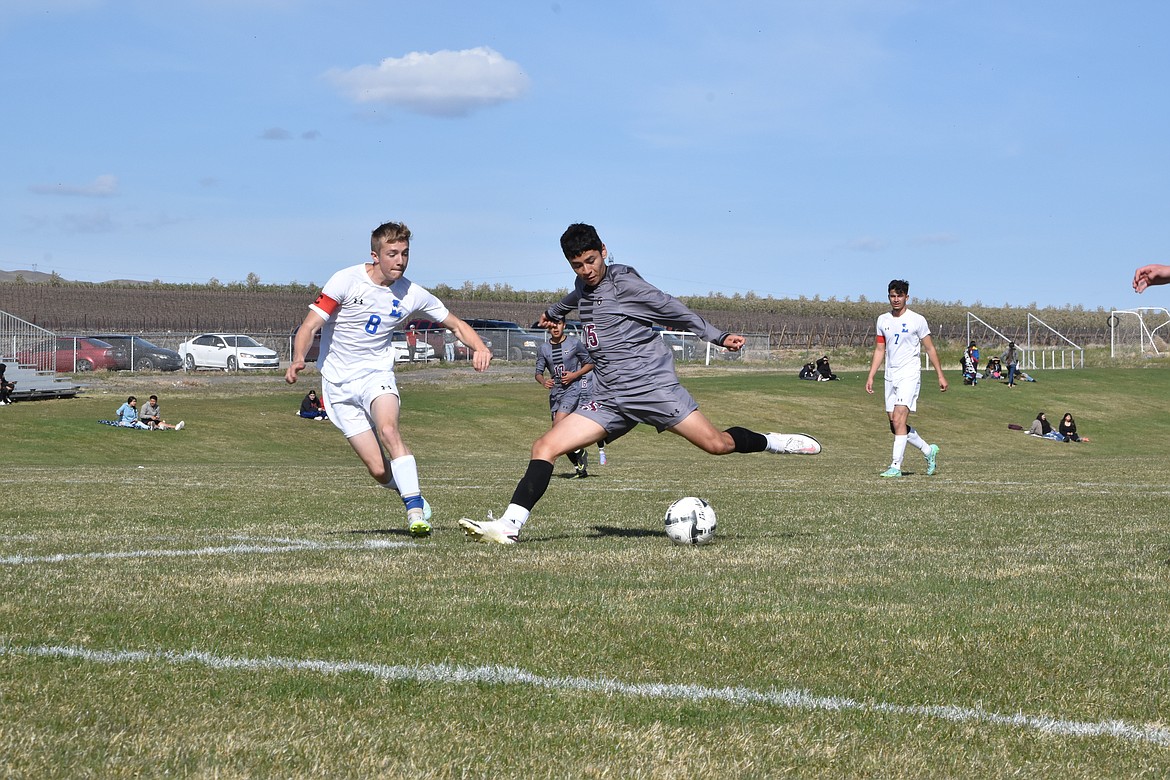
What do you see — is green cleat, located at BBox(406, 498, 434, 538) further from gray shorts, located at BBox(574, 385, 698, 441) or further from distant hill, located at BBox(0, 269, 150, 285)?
distant hill, located at BBox(0, 269, 150, 285)

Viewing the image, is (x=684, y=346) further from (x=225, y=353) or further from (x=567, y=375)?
(x=567, y=375)

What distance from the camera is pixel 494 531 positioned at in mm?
9211

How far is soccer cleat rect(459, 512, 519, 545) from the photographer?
30.2 feet

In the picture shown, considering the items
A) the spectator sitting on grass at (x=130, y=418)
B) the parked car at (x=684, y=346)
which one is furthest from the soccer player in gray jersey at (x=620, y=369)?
the parked car at (x=684, y=346)

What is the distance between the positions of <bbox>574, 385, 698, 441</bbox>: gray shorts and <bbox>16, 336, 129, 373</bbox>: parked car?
3883 cm

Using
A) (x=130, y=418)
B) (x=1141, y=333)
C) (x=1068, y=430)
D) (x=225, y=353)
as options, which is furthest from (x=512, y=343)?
(x=1141, y=333)

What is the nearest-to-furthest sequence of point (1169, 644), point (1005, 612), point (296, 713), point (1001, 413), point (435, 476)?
point (296, 713), point (1169, 644), point (1005, 612), point (435, 476), point (1001, 413)

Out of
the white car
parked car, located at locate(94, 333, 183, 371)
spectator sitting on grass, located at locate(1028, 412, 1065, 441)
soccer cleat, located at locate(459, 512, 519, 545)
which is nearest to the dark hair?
soccer cleat, located at locate(459, 512, 519, 545)

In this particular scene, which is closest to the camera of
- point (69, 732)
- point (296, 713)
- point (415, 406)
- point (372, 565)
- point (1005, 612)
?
point (69, 732)

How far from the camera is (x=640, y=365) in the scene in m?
9.66

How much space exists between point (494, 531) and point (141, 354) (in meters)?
45.0

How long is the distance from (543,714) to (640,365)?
5.54 meters

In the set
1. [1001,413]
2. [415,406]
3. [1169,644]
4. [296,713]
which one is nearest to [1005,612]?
[1169,644]

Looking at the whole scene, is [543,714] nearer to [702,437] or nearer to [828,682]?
[828,682]
